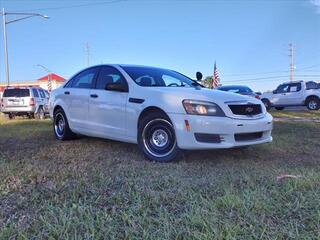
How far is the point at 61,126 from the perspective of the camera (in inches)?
316

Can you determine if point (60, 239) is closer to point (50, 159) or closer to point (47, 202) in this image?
point (47, 202)

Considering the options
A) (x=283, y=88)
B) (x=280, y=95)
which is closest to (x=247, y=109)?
(x=280, y=95)

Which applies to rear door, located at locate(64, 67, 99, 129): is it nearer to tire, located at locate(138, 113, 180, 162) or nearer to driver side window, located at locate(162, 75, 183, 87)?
driver side window, located at locate(162, 75, 183, 87)

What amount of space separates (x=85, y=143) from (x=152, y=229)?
479 centimetres

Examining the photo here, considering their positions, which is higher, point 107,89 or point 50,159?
point 107,89

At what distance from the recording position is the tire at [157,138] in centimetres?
555

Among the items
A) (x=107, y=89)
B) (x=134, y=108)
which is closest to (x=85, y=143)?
(x=107, y=89)

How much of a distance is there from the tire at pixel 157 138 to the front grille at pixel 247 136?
85cm

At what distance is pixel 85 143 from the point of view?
7.56 metres

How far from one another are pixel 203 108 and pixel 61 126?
3767 millimetres

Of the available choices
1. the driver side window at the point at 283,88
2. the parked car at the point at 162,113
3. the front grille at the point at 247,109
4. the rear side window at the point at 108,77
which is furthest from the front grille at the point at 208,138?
the driver side window at the point at 283,88

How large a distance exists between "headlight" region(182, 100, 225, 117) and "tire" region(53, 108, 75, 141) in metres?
3.26

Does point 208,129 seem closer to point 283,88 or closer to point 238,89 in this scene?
point 238,89

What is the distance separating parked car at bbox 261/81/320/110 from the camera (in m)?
20.6
